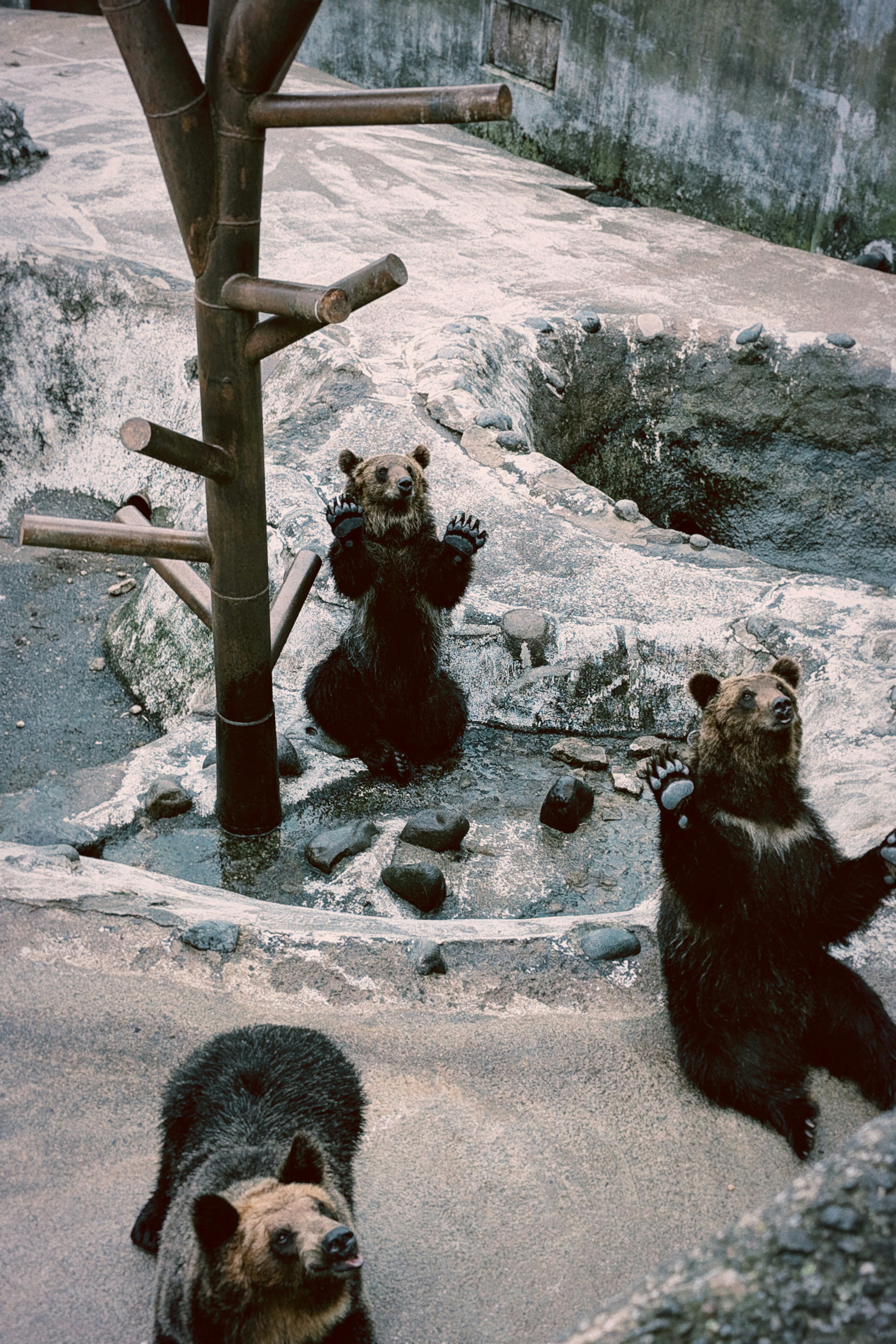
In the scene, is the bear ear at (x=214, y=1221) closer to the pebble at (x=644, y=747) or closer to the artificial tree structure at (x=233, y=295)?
the artificial tree structure at (x=233, y=295)

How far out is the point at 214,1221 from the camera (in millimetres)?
1859

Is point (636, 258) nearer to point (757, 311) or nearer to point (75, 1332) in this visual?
point (757, 311)

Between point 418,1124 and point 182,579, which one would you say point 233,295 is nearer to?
point 182,579

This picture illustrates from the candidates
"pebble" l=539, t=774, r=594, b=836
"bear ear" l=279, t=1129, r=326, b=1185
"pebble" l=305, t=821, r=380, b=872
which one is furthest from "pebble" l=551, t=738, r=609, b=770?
"bear ear" l=279, t=1129, r=326, b=1185

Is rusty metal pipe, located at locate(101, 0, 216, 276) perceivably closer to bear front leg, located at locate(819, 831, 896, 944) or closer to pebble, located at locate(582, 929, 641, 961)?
pebble, located at locate(582, 929, 641, 961)

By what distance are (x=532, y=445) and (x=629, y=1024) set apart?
415cm

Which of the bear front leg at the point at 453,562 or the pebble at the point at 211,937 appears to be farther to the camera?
the bear front leg at the point at 453,562

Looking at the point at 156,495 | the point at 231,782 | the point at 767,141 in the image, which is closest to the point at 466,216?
the point at 767,141

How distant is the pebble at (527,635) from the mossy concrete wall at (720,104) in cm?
543

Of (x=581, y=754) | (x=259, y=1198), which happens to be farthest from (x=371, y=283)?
(x=581, y=754)

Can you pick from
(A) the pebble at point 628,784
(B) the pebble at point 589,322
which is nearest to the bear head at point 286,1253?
(A) the pebble at point 628,784

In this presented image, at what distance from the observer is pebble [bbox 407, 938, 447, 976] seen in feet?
9.80

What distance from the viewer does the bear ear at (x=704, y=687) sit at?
10.3 feet

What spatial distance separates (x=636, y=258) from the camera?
8.42 metres
